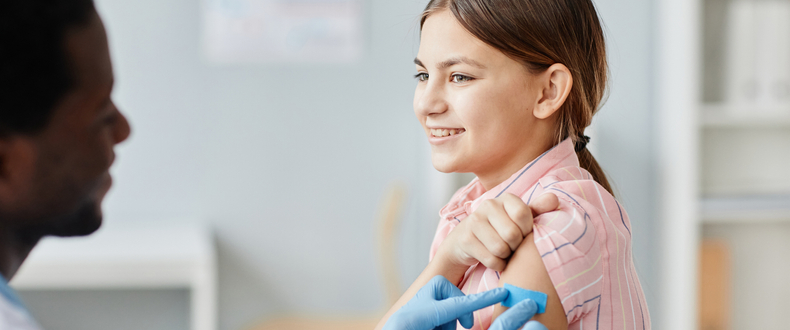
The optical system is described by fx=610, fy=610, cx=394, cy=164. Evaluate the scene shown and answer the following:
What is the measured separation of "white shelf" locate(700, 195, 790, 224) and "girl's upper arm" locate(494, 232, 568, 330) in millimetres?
1806

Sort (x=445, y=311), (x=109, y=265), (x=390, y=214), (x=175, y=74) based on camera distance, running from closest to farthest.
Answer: (x=445, y=311) → (x=109, y=265) → (x=390, y=214) → (x=175, y=74)

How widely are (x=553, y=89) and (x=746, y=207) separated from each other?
5.74ft

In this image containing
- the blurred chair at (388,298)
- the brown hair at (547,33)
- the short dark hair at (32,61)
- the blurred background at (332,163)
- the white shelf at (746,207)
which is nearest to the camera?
the short dark hair at (32,61)

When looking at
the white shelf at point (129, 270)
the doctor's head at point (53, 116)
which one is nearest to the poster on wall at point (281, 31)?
the white shelf at point (129, 270)

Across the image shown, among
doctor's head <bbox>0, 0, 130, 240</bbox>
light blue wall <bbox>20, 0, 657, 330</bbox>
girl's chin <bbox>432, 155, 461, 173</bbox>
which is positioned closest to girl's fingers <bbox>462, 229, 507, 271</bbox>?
girl's chin <bbox>432, 155, 461, 173</bbox>

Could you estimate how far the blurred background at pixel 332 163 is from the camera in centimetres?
224

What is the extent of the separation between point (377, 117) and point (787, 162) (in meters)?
1.58

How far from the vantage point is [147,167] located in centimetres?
230

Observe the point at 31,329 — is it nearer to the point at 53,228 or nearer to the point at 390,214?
the point at 53,228

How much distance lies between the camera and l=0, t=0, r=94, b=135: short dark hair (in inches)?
11.8

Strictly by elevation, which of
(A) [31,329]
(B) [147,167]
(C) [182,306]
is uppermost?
(A) [31,329]

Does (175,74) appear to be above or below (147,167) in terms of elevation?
above

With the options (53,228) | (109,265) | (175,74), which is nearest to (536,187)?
(53,228)

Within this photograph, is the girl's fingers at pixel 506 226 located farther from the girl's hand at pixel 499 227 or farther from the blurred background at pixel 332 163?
the blurred background at pixel 332 163
